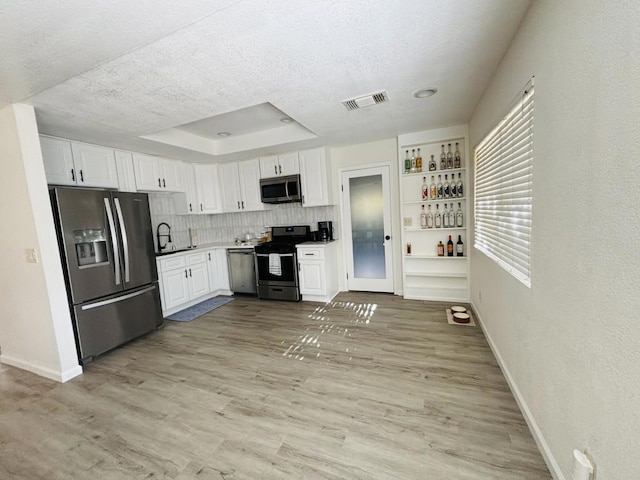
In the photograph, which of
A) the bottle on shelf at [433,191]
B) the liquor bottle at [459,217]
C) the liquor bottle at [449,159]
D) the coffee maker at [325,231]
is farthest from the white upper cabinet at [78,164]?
the liquor bottle at [459,217]

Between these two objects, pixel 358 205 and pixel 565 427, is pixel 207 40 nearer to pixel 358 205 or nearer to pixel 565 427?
pixel 565 427

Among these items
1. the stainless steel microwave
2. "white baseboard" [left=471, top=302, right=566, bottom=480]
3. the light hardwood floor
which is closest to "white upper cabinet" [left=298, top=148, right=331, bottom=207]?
the stainless steel microwave

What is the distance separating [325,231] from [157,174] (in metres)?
2.69

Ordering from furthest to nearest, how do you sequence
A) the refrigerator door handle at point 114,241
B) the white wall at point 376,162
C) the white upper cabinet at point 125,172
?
the white wall at point 376,162 → the white upper cabinet at point 125,172 → the refrigerator door handle at point 114,241

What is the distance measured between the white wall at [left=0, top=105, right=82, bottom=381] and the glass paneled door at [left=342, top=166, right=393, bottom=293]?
11.6 ft

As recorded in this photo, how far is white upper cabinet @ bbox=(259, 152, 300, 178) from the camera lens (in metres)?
4.43

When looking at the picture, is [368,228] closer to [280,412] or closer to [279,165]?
[279,165]

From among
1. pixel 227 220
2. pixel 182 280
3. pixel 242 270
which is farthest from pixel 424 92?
pixel 227 220

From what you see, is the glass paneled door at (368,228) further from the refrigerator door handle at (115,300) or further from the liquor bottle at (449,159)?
the refrigerator door handle at (115,300)

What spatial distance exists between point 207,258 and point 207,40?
356 cm

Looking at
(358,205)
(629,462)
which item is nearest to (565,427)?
(629,462)

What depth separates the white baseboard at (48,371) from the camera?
2.51 meters

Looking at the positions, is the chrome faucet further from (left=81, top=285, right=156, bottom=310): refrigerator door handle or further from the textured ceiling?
the textured ceiling

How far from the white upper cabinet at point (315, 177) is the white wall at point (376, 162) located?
0.75ft
